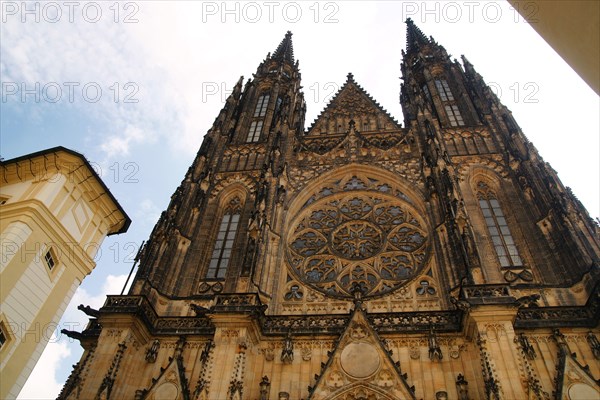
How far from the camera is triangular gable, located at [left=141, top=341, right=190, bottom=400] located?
1206 centimetres

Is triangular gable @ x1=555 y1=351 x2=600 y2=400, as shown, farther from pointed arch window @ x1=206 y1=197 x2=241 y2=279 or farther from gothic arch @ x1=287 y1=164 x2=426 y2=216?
pointed arch window @ x1=206 y1=197 x2=241 y2=279

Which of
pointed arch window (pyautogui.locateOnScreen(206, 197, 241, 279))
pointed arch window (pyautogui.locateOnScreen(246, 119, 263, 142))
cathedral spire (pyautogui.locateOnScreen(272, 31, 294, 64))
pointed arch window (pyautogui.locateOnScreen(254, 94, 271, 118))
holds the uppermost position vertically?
cathedral spire (pyautogui.locateOnScreen(272, 31, 294, 64))

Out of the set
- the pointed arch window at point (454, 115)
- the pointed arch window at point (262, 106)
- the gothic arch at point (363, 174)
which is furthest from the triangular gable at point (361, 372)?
the pointed arch window at point (262, 106)

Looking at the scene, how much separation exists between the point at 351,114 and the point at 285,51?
10.9 metres

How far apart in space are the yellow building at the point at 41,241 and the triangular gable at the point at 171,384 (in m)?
3.24

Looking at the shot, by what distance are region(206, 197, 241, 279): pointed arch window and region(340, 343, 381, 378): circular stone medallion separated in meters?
5.79

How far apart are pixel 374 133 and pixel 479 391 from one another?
1282 centimetres

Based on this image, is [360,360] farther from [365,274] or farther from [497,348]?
[365,274]

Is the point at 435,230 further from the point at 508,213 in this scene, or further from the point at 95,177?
the point at 95,177

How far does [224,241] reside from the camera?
17.5 metres

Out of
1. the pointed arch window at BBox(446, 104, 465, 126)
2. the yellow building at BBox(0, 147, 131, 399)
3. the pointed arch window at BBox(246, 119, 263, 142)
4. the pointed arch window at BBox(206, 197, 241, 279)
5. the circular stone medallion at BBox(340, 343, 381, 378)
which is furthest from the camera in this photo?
the pointed arch window at BBox(246, 119, 263, 142)

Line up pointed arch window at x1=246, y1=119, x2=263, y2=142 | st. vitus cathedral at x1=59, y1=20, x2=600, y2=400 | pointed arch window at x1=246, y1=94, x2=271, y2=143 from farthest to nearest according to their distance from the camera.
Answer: pointed arch window at x1=246, y1=94, x2=271, y2=143 < pointed arch window at x1=246, y1=119, x2=263, y2=142 < st. vitus cathedral at x1=59, y1=20, x2=600, y2=400

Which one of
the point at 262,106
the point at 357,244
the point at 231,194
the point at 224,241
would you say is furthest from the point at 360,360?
the point at 262,106

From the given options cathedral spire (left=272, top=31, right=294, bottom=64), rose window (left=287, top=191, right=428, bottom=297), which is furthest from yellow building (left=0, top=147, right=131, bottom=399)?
cathedral spire (left=272, top=31, right=294, bottom=64)
